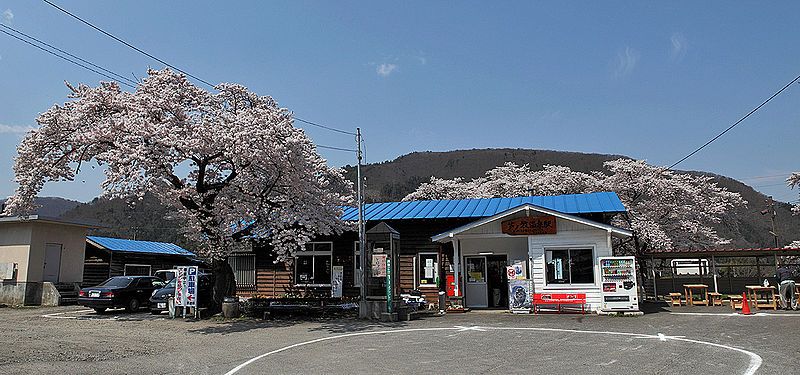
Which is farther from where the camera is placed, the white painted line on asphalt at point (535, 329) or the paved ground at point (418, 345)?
the paved ground at point (418, 345)

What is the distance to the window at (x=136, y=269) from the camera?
32.4m

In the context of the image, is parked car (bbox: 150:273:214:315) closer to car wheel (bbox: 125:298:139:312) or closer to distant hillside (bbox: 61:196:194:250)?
car wheel (bbox: 125:298:139:312)

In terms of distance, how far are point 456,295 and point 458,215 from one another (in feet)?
10.8

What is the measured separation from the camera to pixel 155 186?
1512cm

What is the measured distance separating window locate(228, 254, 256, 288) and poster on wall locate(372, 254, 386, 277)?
27.2 feet

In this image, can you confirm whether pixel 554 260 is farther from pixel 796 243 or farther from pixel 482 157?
pixel 482 157

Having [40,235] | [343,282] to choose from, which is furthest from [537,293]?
[40,235]

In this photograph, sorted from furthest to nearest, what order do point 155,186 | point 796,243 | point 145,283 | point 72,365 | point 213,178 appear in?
point 796,243, point 145,283, point 213,178, point 155,186, point 72,365

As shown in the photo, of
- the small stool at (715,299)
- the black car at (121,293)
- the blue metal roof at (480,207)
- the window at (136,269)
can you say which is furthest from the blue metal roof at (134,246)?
the small stool at (715,299)

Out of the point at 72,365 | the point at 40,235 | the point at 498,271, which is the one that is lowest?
the point at 72,365

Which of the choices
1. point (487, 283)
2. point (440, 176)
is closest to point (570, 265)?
point (487, 283)

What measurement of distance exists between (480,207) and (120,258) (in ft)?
71.6

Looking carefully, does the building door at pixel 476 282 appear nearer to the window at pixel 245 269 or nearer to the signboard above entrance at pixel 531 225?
the signboard above entrance at pixel 531 225

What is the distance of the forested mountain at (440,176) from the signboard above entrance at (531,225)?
27139 millimetres
